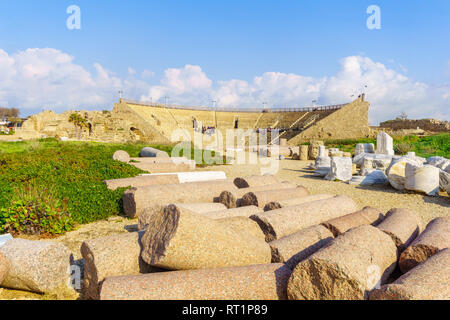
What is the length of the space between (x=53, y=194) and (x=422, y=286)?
719cm

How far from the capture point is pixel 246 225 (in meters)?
4.48

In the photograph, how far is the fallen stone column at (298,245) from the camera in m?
3.82

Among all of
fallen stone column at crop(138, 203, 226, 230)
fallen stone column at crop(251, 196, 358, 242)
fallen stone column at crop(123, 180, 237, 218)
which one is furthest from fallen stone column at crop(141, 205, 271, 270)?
fallen stone column at crop(123, 180, 237, 218)

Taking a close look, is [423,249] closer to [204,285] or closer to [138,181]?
[204,285]

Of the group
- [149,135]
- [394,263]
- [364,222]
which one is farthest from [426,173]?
[149,135]

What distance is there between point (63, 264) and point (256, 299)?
2.65m

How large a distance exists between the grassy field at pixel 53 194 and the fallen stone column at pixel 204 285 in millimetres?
3657

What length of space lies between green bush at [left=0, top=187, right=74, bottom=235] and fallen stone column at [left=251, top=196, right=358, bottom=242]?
3.97m

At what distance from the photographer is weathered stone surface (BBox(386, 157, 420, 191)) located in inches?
398

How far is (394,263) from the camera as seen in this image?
3.90 m

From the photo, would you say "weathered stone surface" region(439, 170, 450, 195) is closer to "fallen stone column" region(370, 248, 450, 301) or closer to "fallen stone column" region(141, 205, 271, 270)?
"fallen stone column" region(370, 248, 450, 301)

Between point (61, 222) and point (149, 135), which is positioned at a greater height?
point (149, 135)
